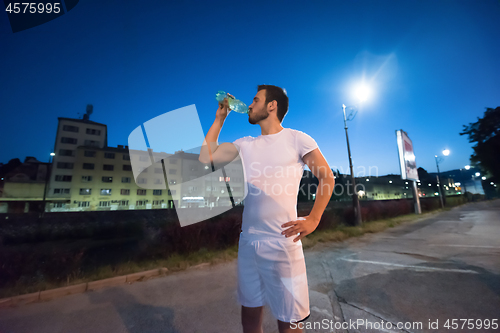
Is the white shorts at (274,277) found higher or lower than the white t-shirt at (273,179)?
lower

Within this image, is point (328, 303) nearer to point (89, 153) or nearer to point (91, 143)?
point (89, 153)

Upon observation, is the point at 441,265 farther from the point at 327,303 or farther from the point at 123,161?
the point at 123,161

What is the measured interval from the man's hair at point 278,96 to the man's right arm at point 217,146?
282 millimetres

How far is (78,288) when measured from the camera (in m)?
3.94

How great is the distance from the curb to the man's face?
4.63m

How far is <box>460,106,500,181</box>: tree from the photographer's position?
1346 centimetres

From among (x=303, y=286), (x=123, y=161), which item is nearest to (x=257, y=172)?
(x=303, y=286)

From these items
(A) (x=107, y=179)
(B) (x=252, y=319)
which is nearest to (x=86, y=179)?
(A) (x=107, y=179)

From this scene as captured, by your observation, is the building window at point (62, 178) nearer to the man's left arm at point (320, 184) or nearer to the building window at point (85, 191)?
the building window at point (85, 191)

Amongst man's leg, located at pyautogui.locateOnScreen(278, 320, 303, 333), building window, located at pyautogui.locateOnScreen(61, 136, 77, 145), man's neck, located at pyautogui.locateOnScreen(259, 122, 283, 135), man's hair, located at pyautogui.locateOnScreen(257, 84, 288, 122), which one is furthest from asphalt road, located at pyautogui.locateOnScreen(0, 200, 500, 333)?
building window, located at pyautogui.locateOnScreen(61, 136, 77, 145)

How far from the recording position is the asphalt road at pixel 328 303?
103 inches

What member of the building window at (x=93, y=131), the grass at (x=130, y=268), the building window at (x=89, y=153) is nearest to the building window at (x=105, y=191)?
the building window at (x=89, y=153)

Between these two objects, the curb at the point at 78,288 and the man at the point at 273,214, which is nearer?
the man at the point at 273,214

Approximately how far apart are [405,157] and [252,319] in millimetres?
22102
